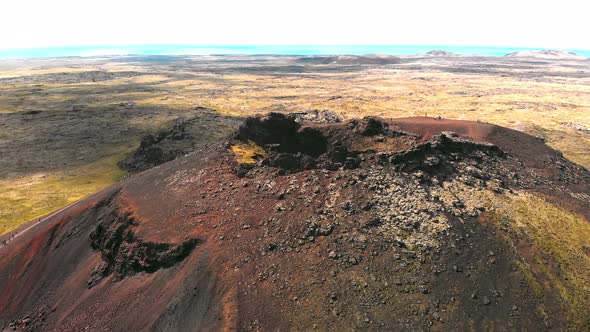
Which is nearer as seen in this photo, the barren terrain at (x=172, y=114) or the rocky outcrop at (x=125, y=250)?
the rocky outcrop at (x=125, y=250)

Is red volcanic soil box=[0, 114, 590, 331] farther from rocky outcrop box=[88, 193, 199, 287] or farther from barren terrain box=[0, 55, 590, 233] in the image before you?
barren terrain box=[0, 55, 590, 233]

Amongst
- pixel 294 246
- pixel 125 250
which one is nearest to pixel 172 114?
pixel 125 250

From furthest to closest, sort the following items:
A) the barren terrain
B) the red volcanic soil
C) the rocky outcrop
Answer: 1. the barren terrain
2. the rocky outcrop
3. the red volcanic soil

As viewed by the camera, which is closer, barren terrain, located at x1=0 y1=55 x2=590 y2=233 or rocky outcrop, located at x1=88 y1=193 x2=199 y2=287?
rocky outcrop, located at x1=88 y1=193 x2=199 y2=287

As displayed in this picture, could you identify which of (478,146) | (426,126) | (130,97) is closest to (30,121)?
(130,97)

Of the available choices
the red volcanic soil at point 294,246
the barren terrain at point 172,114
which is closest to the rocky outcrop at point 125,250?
the red volcanic soil at point 294,246

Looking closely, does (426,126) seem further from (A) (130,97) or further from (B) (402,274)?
(A) (130,97)

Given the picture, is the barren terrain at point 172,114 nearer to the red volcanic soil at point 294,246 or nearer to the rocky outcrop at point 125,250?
the red volcanic soil at point 294,246

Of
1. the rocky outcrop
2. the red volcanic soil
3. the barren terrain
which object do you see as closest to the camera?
the red volcanic soil

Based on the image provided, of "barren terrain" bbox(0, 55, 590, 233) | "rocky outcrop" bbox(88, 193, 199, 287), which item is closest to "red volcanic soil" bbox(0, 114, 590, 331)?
"rocky outcrop" bbox(88, 193, 199, 287)
